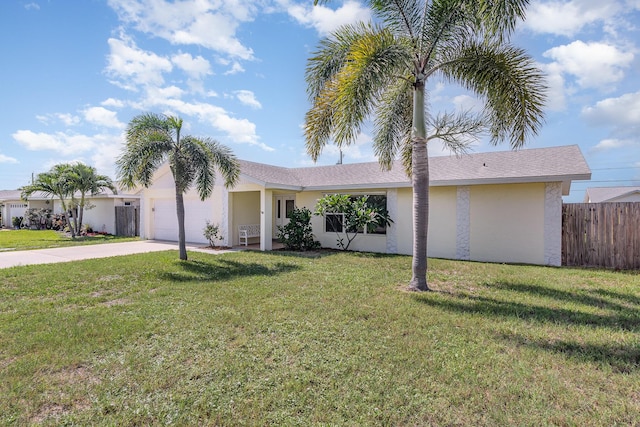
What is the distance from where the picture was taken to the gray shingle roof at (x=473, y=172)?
1085 centimetres

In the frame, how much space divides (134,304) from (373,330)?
4.68m

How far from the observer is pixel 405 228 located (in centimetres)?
1354

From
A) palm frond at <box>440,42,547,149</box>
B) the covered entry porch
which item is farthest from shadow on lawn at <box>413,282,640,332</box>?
the covered entry porch

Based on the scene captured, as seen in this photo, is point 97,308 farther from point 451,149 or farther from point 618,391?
point 451,149

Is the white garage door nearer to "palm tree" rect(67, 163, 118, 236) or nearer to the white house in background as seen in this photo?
the white house in background

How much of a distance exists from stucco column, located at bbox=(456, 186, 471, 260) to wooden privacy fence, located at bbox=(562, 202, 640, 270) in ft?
9.85

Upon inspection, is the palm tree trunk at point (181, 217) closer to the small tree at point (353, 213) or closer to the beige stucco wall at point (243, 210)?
the beige stucco wall at point (243, 210)

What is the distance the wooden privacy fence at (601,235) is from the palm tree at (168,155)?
40.4 ft

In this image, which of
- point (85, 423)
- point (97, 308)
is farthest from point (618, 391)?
point (97, 308)

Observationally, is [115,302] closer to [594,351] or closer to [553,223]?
[594,351]

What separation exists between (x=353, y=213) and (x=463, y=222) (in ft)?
14.3

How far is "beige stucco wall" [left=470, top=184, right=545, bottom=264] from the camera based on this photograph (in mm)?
11273

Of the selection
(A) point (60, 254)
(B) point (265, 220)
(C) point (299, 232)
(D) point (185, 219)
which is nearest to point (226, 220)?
(B) point (265, 220)

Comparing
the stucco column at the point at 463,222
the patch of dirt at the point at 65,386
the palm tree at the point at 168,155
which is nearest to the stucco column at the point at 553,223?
the stucco column at the point at 463,222
